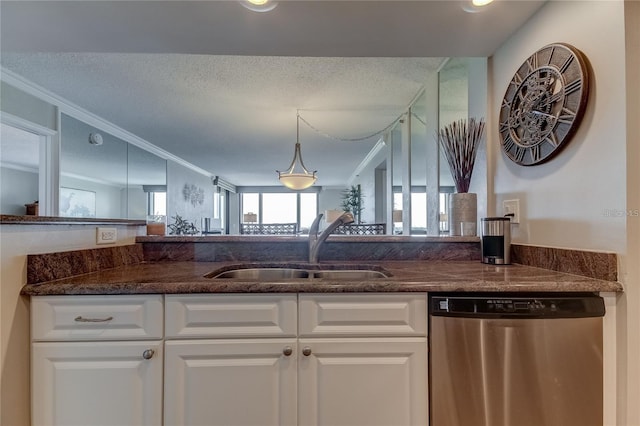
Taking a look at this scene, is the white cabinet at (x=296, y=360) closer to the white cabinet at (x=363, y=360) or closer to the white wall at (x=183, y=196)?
the white cabinet at (x=363, y=360)

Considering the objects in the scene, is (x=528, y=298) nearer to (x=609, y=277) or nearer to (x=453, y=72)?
(x=609, y=277)

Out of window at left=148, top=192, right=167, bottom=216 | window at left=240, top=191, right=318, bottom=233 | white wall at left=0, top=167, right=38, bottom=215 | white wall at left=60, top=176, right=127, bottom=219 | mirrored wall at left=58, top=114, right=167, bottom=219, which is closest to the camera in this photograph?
mirrored wall at left=58, top=114, right=167, bottom=219

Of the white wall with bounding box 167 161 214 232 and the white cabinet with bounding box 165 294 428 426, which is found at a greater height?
the white wall with bounding box 167 161 214 232

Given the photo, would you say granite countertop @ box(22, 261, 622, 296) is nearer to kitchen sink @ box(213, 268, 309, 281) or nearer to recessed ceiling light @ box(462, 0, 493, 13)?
kitchen sink @ box(213, 268, 309, 281)

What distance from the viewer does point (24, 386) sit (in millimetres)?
1047

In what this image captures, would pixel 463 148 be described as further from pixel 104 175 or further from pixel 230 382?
pixel 104 175

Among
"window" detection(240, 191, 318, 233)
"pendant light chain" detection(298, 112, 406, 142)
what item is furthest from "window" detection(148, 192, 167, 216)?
"window" detection(240, 191, 318, 233)

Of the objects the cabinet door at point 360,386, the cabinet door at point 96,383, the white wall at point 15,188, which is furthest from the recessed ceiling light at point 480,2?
the white wall at point 15,188

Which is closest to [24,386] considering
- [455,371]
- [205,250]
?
[205,250]

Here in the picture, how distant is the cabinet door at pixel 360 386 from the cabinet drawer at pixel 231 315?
0.12 meters

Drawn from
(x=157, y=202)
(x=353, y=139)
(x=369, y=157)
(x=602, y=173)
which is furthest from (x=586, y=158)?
(x=157, y=202)

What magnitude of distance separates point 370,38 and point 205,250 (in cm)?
142

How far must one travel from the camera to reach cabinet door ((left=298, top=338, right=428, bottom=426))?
1069 millimetres

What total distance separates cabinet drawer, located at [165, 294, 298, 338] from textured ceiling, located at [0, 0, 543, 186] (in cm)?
124
